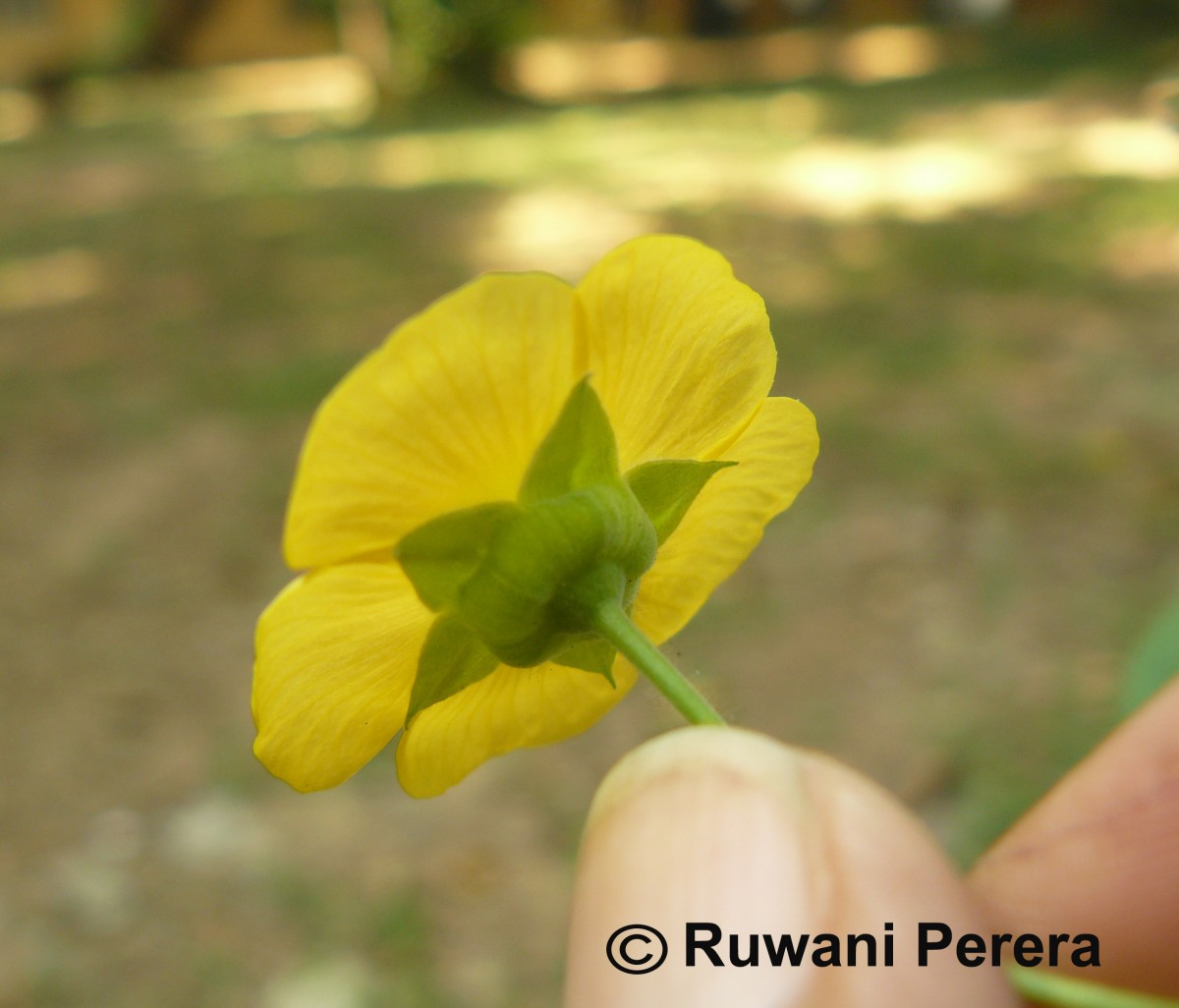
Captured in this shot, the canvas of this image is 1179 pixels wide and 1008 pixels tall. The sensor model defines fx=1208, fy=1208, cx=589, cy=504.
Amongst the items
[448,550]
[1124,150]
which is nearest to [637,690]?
[448,550]

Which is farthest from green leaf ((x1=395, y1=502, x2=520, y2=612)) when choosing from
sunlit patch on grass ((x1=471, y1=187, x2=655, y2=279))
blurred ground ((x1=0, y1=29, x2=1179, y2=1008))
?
sunlit patch on grass ((x1=471, y1=187, x2=655, y2=279))

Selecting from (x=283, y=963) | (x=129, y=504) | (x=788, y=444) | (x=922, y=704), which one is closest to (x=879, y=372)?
(x=922, y=704)

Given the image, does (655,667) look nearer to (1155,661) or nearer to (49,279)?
(1155,661)

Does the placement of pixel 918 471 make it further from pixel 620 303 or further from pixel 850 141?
pixel 850 141

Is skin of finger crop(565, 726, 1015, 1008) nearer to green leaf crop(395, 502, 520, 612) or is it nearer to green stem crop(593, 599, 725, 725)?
green stem crop(593, 599, 725, 725)

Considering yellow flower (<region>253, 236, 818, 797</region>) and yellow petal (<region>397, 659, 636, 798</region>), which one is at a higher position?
yellow flower (<region>253, 236, 818, 797</region>)
